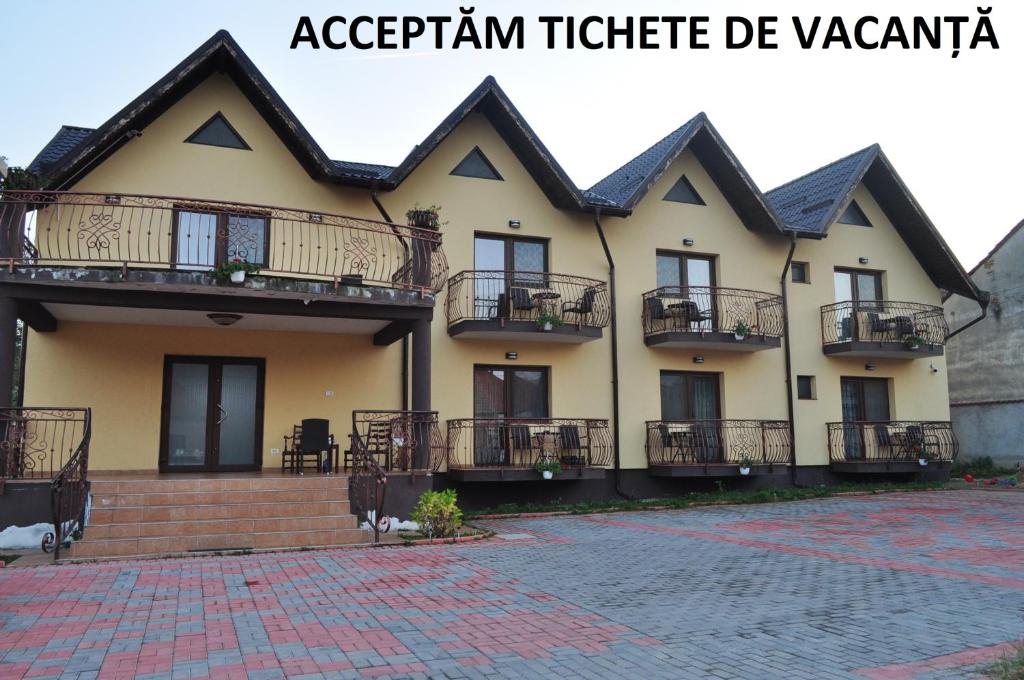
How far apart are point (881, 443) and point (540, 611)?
14116mm

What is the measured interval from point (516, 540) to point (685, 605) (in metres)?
4.27

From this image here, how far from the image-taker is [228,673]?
4.57 m

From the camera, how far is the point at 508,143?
1554 centimetres

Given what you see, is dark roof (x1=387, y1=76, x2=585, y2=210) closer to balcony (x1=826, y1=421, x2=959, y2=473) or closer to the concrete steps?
the concrete steps

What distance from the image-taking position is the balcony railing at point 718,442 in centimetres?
1562

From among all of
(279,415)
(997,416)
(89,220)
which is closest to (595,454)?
(279,415)

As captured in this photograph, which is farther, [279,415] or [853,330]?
[853,330]

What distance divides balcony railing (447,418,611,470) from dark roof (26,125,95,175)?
809 centimetres

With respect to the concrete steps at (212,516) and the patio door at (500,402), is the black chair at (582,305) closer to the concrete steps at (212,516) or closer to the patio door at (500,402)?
the patio door at (500,402)

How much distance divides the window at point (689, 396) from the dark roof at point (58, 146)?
39.5 ft

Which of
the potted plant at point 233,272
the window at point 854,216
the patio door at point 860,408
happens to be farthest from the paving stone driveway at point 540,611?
the window at point 854,216

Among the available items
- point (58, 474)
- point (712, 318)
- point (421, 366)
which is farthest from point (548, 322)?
point (58, 474)

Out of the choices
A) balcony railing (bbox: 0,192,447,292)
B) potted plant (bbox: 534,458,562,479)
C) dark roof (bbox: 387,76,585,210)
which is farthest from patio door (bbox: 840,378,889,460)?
A: balcony railing (bbox: 0,192,447,292)

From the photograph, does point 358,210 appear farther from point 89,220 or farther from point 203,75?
point 89,220
